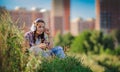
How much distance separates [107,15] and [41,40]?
74.7 metres

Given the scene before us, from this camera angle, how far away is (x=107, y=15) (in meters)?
80.2

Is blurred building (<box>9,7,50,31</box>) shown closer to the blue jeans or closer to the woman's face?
Answer: the woman's face

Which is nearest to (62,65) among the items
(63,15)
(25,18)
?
(25,18)

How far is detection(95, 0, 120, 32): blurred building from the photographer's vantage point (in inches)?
3012

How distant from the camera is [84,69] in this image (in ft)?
18.2

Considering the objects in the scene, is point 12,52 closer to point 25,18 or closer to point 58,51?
point 58,51

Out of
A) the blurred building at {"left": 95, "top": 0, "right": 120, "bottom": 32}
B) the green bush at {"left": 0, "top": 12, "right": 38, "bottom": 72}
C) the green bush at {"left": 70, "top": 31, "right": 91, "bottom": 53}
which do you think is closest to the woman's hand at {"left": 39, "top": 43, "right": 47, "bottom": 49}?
the green bush at {"left": 0, "top": 12, "right": 38, "bottom": 72}

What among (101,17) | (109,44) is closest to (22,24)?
(109,44)

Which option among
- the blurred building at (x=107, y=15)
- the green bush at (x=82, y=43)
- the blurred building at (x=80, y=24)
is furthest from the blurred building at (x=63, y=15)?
the green bush at (x=82, y=43)

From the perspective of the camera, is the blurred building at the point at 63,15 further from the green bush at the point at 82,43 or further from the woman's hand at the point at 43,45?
the woman's hand at the point at 43,45

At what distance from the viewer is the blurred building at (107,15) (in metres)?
76.5

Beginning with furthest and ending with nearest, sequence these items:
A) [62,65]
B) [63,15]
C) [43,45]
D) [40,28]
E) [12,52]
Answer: [63,15], [40,28], [43,45], [62,65], [12,52]

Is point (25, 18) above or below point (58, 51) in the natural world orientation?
above

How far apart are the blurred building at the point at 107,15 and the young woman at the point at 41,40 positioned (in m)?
69.1
